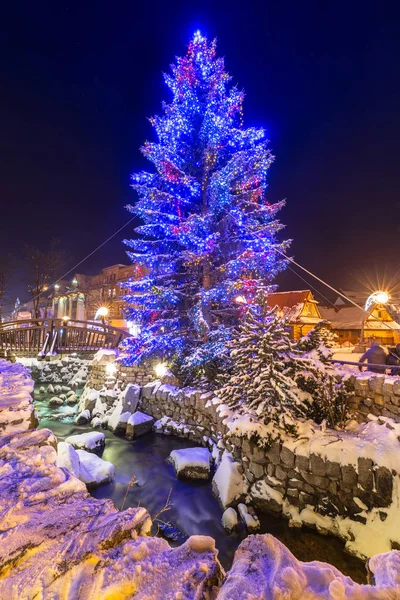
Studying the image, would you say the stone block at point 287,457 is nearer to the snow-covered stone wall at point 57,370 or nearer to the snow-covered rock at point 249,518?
the snow-covered rock at point 249,518

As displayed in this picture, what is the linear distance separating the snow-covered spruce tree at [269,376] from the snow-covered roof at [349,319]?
2117 centimetres

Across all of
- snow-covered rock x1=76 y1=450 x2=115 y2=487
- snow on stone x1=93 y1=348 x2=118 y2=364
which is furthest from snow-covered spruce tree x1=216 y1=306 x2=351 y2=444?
snow on stone x1=93 y1=348 x2=118 y2=364

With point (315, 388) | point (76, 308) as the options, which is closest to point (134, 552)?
point (315, 388)

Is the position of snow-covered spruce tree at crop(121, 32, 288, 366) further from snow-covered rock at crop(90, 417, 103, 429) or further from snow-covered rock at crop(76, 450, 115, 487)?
snow-covered rock at crop(76, 450, 115, 487)

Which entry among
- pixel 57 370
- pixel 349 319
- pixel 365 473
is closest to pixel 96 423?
pixel 365 473

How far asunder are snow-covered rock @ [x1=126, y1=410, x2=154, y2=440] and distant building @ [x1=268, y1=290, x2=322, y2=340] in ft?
52.2

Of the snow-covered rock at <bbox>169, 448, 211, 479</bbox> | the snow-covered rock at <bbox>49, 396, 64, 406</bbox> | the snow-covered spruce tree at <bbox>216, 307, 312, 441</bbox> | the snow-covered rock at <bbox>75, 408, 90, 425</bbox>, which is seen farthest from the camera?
the snow-covered rock at <bbox>49, 396, 64, 406</bbox>

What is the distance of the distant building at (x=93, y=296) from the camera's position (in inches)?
1250

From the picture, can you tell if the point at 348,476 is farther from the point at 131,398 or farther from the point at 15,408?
the point at 131,398

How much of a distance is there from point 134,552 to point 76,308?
38.9 m

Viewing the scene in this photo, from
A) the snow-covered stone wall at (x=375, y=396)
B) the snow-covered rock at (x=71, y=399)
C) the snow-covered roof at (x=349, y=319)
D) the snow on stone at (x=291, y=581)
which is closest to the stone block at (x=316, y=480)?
the snow-covered stone wall at (x=375, y=396)

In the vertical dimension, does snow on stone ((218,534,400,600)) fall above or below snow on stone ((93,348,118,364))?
above

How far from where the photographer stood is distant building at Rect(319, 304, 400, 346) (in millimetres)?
22831

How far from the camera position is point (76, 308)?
36.3m
